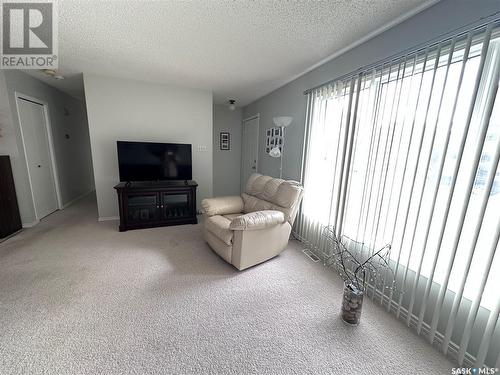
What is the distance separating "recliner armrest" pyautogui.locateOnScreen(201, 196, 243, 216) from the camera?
270 centimetres

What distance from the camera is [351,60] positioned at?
84.6 inches

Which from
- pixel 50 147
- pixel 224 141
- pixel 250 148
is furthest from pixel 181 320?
pixel 50 147

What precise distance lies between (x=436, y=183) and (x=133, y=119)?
4.08m

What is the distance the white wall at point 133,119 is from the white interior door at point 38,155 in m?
0.98

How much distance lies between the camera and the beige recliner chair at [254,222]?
2.14 metres

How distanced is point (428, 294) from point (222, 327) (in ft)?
5.12

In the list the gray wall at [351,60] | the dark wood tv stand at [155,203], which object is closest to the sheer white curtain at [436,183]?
the gray wall at [351,60]

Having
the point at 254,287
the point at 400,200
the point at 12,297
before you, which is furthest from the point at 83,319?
the point at 400,200

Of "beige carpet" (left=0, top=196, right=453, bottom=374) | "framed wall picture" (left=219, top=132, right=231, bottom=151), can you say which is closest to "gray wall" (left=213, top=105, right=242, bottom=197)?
"framed wall picture" (left=219, top=132, right=231, bottom=151)

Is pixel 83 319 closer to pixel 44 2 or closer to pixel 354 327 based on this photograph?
pixel 354 327

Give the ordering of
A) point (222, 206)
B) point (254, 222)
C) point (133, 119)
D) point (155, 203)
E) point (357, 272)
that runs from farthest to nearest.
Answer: point (133, 119) < point (155, 203) < point (222, 206) < point (254, 222) < point (357, 272)

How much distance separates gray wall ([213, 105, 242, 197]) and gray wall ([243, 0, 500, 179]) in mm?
854

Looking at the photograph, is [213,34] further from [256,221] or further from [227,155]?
[227,155]

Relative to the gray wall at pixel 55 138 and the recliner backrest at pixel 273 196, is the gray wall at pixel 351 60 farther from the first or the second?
the gray wall at pixel 55 138
